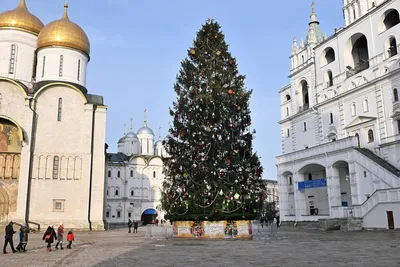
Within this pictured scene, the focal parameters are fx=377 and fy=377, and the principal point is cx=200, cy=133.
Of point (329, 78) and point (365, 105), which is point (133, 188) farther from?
point (365, 105)

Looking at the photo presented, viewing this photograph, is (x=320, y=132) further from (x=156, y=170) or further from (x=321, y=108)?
(x=156, y=170)

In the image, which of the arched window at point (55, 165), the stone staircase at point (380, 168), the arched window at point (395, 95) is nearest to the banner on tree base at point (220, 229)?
the stone staircase at point (380, 168)

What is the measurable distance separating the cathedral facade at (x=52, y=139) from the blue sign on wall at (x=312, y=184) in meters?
18.1

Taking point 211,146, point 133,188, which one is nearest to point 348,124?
point 211,146

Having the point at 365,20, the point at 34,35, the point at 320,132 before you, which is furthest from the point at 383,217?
the point at 34,35

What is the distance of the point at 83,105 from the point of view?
33.9m

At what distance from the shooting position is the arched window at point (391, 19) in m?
31.7

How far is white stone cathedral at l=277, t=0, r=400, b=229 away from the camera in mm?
27625

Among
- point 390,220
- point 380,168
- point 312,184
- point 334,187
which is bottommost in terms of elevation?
point 390,220

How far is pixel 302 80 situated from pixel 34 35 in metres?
28.6

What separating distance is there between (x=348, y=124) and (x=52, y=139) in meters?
26.2

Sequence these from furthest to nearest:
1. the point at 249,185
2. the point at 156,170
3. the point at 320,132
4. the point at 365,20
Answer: the point at 156,170
the point at 320,132
the point at 365,20
the point at 249,185

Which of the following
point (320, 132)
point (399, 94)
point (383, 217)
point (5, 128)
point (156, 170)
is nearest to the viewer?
point (383, 217)

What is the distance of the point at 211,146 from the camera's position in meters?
19.4
